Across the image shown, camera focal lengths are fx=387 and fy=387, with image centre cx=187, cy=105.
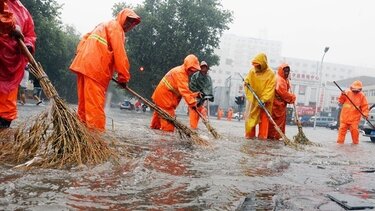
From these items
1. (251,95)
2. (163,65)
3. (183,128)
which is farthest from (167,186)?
(163,65)

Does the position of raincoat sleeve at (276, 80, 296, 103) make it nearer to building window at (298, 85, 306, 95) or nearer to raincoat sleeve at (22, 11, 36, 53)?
raincoat sleeve at (22, 11, 36, 53)

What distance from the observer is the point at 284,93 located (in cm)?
747

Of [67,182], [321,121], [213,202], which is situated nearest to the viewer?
[213,202]

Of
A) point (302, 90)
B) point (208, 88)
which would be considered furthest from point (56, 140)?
point (302, 90)

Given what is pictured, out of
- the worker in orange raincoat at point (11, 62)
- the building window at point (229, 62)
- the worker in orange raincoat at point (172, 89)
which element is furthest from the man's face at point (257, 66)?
the building window at point (229, 62)

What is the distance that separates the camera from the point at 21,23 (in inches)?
154

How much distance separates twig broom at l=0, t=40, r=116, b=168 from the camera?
2.64 meters

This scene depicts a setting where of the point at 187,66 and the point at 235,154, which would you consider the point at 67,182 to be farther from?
the point at 187,66

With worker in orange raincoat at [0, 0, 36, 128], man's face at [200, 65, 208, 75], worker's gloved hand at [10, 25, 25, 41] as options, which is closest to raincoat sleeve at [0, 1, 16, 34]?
worker's gloved hand at [10, 25, 25, 41]

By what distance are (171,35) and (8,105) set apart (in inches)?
985

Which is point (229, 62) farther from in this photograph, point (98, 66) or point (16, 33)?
point (16, 33)

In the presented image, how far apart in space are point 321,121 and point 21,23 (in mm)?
38367

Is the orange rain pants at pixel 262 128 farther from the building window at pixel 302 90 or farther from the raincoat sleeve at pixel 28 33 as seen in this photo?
the building window at pixel 302 90

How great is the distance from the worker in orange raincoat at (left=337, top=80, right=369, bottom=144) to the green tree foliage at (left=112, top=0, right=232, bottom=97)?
62.6 feet
